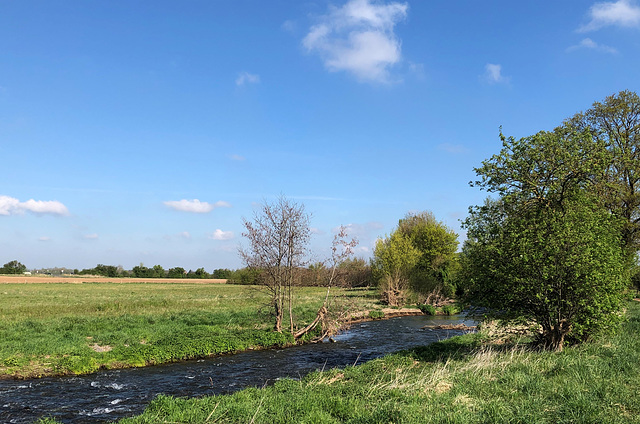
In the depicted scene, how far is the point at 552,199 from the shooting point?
16.4m

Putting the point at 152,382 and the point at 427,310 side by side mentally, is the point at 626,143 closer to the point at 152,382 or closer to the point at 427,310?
the point at 427,310

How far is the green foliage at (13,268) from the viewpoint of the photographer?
129m

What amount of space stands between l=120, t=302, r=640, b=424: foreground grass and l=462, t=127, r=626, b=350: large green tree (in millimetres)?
1550

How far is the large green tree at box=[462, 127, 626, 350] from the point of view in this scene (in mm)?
13922

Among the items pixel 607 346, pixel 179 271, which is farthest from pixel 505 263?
pixel 179 271

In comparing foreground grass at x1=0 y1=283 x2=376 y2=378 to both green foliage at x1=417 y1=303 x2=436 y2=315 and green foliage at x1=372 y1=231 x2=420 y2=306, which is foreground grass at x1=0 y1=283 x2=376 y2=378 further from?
green foliage at x1=372 y1=231 x2=420 y2=306

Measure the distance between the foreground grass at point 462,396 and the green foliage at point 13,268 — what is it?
15142 cm

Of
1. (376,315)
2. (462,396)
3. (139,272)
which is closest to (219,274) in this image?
(139,272)

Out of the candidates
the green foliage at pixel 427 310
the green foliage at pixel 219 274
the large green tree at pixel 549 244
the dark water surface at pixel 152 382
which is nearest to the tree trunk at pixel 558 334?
the large green tree at pixel 549 244

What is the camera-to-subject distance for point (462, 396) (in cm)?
945

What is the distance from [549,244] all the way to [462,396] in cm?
731

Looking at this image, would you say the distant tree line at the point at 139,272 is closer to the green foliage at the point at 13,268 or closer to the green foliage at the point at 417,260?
the green foliage at the point at 13,268

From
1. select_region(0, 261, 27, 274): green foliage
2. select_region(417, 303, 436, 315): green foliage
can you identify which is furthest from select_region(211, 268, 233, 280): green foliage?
select_region(417, 303, 436, 315): green foliage

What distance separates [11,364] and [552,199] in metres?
22.6
